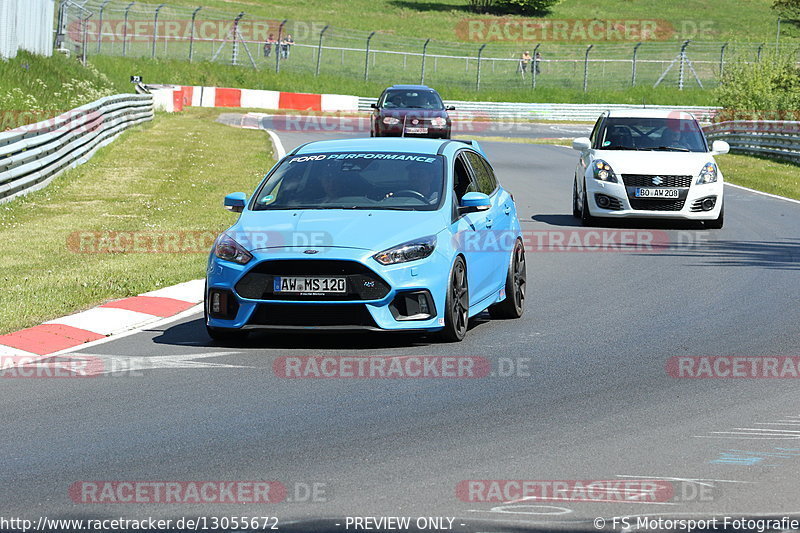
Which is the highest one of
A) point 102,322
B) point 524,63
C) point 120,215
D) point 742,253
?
point 524,63

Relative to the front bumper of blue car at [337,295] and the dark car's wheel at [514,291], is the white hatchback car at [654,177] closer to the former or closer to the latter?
the dark car's wheel at [514,291]

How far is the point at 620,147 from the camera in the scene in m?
19.8

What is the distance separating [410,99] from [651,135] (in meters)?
15.8

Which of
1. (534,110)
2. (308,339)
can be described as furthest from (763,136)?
(308,339)

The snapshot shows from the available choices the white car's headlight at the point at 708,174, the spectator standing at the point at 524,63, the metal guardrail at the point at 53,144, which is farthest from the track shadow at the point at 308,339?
the spectator standing at the point at 524,63

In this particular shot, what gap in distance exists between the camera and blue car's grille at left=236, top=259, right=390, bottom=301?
31.0ft

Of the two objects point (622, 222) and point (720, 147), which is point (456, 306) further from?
point (622, 222)

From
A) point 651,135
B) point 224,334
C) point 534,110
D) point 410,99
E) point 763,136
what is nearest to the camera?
point 224,334

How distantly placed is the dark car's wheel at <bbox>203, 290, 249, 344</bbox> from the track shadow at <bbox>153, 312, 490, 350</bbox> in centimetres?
4

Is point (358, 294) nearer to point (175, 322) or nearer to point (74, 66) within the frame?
point (175, 322)

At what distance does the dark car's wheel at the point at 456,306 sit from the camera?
32.1 feet

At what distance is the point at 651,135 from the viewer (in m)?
19.9

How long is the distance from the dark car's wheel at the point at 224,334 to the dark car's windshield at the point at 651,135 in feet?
35.5

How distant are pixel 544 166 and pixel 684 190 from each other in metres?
12.7
